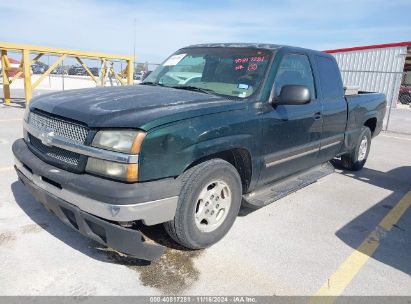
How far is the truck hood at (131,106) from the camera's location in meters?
2.69

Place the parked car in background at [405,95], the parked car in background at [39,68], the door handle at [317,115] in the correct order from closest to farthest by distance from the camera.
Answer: the door handle at [317,115] < the parked car in background at [405,95] < the parked car in background at [39,68]

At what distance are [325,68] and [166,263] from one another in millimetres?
3326

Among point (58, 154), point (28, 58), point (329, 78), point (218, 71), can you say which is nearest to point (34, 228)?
point (58, 154)

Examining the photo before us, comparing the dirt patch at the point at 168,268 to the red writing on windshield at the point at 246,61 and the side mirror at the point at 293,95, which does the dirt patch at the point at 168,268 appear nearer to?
the side mirror at the point at 293,95

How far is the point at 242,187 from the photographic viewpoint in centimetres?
369

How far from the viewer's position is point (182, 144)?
2.77m

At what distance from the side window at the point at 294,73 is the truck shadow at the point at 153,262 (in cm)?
181

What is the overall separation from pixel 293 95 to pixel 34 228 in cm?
275

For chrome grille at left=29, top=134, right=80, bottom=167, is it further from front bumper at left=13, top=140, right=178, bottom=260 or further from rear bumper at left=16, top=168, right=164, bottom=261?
rear bumper at left=16, top=168, right=164, bottom=261

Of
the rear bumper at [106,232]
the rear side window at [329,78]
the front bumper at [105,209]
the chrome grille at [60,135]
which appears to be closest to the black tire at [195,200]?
the front bumper at [105,209]

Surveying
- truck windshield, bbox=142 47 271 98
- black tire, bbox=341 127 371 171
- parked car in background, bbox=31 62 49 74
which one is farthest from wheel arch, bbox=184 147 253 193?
parked car in background, bbox=31 62 49 74

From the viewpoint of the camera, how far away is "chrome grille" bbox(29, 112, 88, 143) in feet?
9.06

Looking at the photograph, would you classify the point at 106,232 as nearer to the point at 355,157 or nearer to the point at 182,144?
the point at 182,144

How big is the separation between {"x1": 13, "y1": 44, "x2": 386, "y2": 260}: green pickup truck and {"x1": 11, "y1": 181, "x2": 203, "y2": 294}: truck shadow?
18cm
